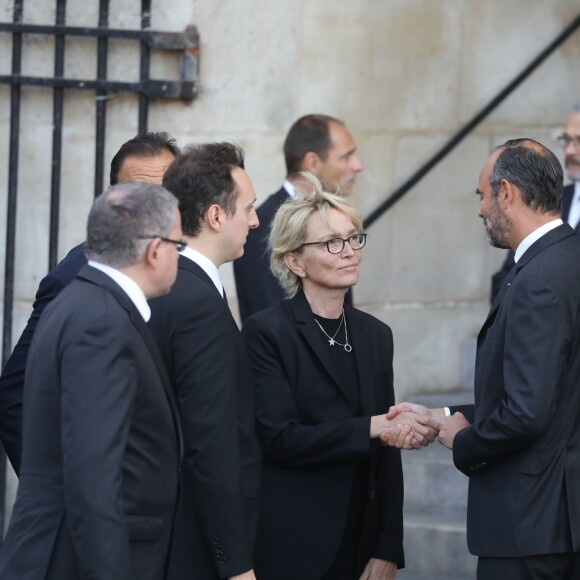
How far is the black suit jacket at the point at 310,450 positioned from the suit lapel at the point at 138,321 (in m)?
0.74

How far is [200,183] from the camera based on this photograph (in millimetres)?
3545

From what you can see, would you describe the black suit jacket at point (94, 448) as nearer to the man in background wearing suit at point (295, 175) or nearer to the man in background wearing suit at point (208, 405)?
the man in background wearing suit at point (208, 405)

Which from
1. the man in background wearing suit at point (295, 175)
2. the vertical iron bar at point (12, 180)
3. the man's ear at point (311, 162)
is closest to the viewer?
the man in background wearing suit at point (295, 175)

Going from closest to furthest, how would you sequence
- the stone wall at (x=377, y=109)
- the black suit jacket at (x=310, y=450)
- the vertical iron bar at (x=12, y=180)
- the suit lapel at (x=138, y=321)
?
the suit lapel at (x=138, y=321)
the black suit jacket at (x=310, y=450)
the vertical iron bar at (x=12, y=180)
the stone wall at (x=377, y=109)

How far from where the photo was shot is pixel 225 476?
3312 millimetres

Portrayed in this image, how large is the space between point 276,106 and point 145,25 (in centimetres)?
72

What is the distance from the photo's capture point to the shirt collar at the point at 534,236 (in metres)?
3.66

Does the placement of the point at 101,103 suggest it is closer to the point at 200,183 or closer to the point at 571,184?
the point at 571,184

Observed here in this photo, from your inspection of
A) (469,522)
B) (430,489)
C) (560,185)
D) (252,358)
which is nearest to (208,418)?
(252,358)

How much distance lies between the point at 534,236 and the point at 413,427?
71 cm

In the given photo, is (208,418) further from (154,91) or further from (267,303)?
(154,91)

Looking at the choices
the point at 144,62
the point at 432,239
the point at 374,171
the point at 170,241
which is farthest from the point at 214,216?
the point at 432,239

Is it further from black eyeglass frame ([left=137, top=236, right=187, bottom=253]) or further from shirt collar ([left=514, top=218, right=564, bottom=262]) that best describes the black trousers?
black eyeglass frame ([left=137, top=236, right=187, bottom=253])

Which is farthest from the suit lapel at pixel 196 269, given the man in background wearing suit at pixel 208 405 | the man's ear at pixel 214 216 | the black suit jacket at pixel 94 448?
the black suit jacket at pixel 94 448
